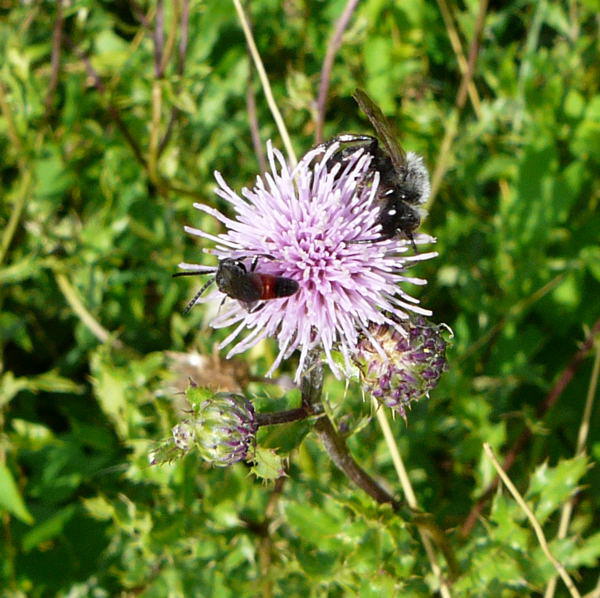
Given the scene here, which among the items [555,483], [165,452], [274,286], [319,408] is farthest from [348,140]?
[555,483]

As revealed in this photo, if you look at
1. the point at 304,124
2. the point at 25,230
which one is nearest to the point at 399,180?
the point at 304,124

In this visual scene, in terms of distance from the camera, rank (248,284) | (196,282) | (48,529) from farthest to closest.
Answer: (196,282), (48,529), (248,284)

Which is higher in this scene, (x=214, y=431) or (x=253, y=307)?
(x=253, y=307)

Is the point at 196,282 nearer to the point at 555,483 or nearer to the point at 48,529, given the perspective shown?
the point at 48,529

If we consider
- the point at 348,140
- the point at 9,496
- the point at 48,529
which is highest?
the point at 348,140

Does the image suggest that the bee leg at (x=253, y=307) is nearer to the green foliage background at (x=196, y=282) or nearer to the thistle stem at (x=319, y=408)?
the thistle stem at (x=319, y=408)

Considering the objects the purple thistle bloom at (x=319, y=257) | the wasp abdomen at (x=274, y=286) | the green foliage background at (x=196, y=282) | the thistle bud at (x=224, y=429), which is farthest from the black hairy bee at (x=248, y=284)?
the green foliage background at (x=196, y=282)

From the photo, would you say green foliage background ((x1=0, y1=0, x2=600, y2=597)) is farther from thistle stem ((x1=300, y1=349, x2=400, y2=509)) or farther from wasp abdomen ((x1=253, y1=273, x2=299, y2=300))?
wasp abdomen ((x1=253, y1=273, x2=299, y2=300))
